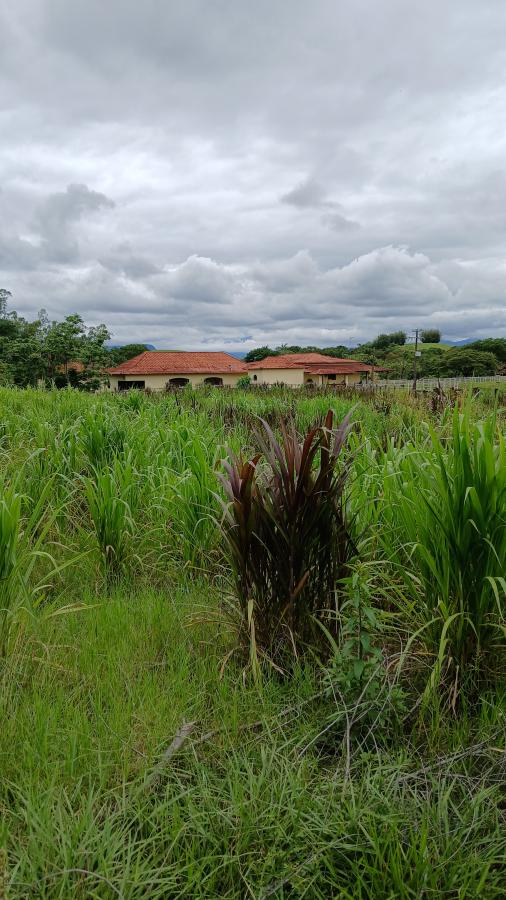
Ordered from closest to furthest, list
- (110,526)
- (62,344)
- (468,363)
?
(110,526), (62,344), (468,363)

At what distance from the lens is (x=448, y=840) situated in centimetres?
132

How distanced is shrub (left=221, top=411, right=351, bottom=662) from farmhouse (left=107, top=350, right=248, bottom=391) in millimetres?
41214

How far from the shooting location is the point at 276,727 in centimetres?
178

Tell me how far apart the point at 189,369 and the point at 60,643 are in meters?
45.6

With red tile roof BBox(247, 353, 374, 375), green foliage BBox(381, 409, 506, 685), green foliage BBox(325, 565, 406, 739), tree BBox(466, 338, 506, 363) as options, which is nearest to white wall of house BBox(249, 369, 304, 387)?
red tile roof BBox(247, 353, 374, 375)

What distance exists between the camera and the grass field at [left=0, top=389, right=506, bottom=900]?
1.30 m

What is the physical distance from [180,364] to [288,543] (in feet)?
154

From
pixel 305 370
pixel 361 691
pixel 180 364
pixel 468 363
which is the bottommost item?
pixel 361 691

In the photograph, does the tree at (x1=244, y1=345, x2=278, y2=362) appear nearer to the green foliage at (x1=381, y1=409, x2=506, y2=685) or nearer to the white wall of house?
the white wall of house

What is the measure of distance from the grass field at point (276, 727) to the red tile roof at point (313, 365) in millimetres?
49023

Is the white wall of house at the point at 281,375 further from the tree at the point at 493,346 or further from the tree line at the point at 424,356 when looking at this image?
the tree at the point at 493,346

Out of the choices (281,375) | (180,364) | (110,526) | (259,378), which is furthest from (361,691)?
(259,378)

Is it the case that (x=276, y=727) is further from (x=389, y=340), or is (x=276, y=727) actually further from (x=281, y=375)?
(x=389, y=340)

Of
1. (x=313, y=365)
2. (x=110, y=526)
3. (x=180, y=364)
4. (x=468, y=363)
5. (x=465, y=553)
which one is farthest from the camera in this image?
(x=468, y=363)
